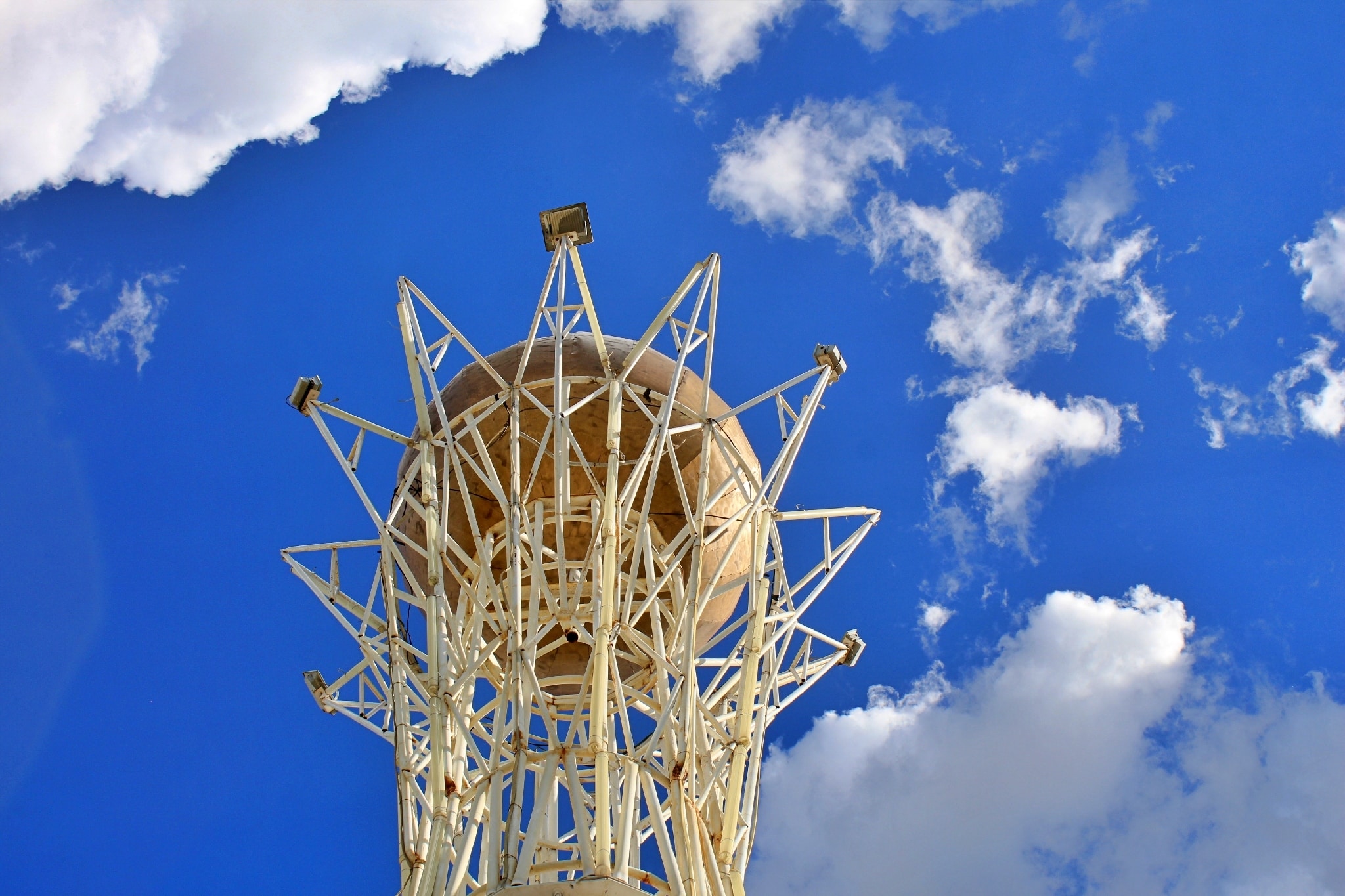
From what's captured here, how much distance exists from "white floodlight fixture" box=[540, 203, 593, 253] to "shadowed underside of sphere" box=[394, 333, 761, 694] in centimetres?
155

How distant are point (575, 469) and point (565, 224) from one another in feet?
10.3

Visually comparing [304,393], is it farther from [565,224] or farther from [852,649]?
[852,649]

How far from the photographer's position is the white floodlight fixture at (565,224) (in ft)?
45.0

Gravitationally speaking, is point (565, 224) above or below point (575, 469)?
above

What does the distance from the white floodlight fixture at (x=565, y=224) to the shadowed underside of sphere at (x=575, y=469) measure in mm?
1555

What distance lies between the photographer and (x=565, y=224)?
45.1ft

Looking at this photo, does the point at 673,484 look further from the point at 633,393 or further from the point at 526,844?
the point at 526,844

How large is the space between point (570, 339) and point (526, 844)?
744 cm

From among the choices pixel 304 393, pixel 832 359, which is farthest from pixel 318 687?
pixel 832 359

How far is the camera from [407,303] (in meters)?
13.8

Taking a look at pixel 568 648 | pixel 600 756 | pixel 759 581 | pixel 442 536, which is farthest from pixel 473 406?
pixel 600 756

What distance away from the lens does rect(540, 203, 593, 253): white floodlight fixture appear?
13719mm

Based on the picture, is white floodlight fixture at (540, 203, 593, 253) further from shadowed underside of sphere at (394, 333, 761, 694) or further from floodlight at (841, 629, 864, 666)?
floodlight at (841, 629, 864, 666)

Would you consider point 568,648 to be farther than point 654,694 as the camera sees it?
No
